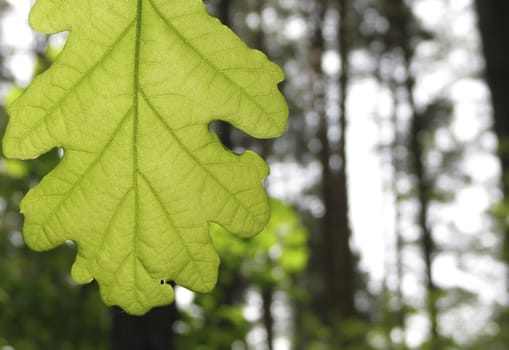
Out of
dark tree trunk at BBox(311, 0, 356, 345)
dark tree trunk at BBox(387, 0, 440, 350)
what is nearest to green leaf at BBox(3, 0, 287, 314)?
dark tree trunk at BBox(311, 0, 356, 345)

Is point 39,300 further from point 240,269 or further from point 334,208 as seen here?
point 334,208

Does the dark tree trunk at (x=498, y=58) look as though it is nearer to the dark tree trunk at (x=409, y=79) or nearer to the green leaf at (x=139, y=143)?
the green leaf at (x=139, y=143)

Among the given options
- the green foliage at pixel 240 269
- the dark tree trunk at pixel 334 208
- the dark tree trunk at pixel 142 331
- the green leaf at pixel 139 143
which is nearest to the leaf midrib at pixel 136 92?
the green leaf at pixel 139 143

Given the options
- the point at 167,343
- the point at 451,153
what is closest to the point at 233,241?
the point at 167,343

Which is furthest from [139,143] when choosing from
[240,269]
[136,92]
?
[240,269]

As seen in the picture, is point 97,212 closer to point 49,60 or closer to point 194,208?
point 194,208

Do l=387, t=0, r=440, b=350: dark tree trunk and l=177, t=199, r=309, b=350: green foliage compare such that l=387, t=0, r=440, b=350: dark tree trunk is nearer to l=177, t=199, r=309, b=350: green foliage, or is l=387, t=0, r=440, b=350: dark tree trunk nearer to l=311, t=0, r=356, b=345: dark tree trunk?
l=311, t=0, r=356, b=345: dark tree trunk

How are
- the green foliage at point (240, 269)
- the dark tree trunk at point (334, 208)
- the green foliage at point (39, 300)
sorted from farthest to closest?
the dark tree trunk at point (334, 208)
the green foliage at point (240, 269)
the green foliage at point (39, 300)
